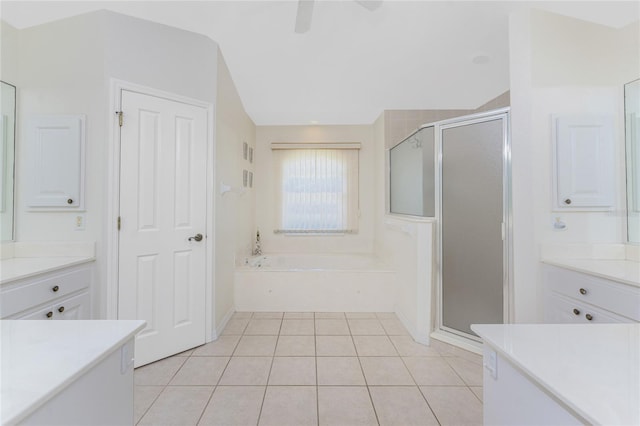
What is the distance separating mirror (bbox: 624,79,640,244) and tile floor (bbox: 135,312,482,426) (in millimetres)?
1357

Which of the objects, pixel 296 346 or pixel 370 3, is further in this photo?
pixel 296 346

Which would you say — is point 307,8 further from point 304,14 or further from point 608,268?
point 608,268

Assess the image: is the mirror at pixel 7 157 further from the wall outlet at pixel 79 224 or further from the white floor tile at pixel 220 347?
the white floor tile at pixel 220 347

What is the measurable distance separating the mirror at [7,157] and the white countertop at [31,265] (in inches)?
9.6

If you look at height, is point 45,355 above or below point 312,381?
above

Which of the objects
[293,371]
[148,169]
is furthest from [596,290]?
[148,169]

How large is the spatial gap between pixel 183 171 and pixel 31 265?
3.45ft

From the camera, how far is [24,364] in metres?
0.62

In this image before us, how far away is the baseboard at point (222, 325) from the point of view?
7.87 feet

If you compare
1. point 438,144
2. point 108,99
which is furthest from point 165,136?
point 438,144

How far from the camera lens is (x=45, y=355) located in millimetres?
660

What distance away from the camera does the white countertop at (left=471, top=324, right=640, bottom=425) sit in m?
0.50

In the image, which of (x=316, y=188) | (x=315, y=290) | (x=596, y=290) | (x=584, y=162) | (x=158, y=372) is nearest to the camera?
(x=596, y=290)

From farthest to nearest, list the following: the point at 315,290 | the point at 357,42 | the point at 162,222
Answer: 1. the point at 315,290
2. the point at 357,42
3. the point at 162,222
